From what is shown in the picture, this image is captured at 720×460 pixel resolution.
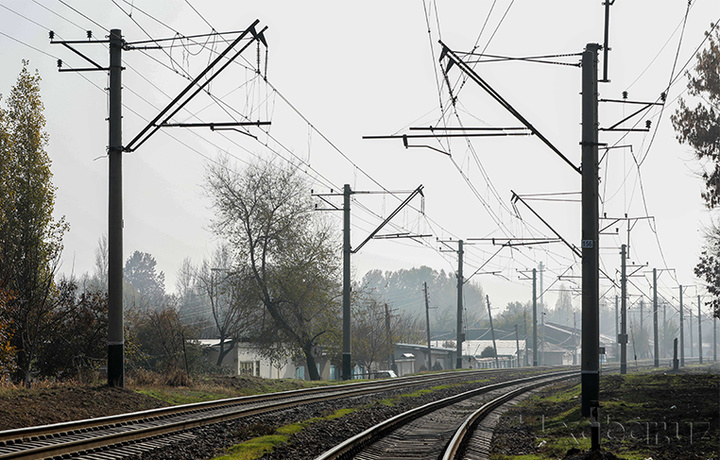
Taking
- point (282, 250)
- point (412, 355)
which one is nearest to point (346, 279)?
point (282, 250)

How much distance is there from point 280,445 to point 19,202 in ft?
68.6

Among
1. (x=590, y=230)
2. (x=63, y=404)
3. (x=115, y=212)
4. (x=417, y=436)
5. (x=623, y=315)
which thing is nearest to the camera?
(x=417, y=436)

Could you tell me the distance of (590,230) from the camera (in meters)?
20.1

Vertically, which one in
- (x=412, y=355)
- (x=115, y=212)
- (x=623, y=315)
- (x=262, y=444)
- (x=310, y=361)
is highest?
(x=115, y=212)

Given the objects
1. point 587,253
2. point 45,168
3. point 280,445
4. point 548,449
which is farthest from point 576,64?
point 45,168

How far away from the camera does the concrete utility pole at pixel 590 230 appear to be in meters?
19.9

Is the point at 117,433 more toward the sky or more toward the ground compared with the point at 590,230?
more toward the ground

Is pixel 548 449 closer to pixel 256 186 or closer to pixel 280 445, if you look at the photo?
pixel 280 445

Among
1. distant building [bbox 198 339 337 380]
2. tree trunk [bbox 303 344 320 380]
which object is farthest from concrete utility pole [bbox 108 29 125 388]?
distant building [bbox 198 339 337 380]

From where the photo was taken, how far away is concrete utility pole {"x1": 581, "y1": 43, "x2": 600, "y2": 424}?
19.9m

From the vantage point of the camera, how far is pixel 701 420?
635 inches

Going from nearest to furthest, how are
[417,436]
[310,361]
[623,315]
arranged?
[417,436], [623,315], [310,361]

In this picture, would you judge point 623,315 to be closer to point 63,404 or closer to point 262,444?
point 63,404

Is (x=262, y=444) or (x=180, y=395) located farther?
(x=180, y=395)
